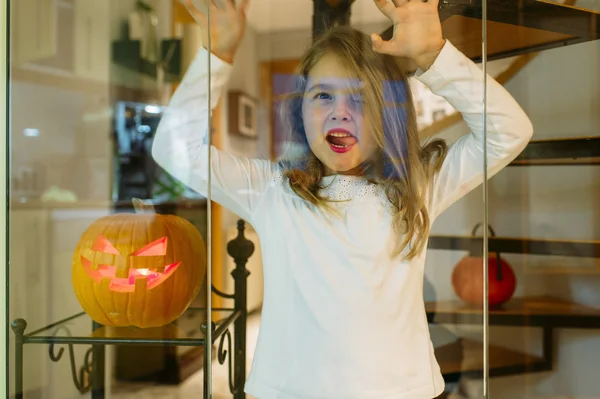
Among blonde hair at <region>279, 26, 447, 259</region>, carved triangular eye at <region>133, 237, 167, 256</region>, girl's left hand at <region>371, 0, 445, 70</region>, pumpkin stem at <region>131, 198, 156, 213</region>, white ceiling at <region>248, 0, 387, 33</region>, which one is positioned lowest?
carved triangular eye at <region>133, 237, 167, 256</region>

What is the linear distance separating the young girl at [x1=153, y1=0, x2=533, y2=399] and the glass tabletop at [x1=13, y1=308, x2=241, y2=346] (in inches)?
3.7

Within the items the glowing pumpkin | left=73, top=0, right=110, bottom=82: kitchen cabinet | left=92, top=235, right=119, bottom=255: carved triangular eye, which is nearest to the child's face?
the glowing pumpkin

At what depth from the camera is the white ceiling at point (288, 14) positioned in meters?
0.86

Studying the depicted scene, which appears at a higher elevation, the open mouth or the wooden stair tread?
the open mouth

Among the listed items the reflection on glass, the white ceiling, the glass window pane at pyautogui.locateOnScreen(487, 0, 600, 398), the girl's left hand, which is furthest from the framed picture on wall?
the glass window pane at pyautogui.locateOnScreen(487, 0, 600, 398)

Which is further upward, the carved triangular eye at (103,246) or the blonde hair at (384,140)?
the blonde hair at (384,140)

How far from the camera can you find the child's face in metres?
0.83

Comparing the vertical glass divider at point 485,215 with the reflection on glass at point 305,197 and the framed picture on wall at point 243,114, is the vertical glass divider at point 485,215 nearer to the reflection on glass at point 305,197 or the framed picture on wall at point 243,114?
the reflection on glass at point 305,197

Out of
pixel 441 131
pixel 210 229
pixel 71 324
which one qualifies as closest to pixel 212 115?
pixel 210 229

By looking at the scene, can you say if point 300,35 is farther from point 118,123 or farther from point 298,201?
point 118,123

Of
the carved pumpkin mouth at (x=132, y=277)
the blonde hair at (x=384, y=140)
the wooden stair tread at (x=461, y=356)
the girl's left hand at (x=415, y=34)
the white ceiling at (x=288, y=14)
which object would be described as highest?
the white ceiling at (x=288, y=14)

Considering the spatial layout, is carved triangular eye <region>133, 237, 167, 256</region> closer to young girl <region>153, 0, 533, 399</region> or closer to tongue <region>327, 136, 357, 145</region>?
young girl <region>153, 0, 533, 399</region>

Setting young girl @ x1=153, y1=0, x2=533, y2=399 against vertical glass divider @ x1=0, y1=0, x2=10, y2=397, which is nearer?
young girl @ x1=153, y1=0, x2=533, y2=399

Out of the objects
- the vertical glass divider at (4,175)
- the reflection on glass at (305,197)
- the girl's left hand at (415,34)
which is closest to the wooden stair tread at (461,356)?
the reflection on glass at (305,197)
